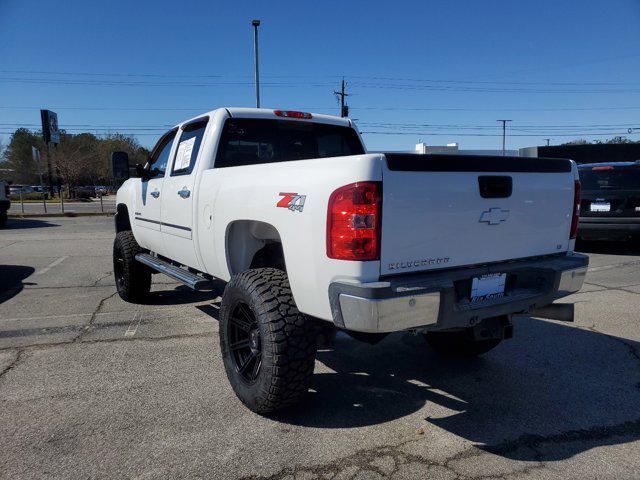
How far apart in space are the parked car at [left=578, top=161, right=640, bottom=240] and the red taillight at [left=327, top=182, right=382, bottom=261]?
828 cm

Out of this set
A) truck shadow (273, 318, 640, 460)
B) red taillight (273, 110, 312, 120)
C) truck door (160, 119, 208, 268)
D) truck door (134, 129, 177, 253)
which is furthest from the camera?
truck door (134, 129, 177, 253)

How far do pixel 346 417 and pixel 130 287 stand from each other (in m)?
3.77

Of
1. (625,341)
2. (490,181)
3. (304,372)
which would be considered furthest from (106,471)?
(625,341)

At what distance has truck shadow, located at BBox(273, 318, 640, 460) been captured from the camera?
2939mm

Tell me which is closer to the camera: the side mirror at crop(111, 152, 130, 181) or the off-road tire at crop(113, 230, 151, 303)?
the side mirror at crop(111, 152, 130, 181)

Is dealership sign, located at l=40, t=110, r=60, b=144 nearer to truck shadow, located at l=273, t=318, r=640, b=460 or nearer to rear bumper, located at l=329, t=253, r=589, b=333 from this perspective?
truck shadow, located at l=273, t=318, r=640, b=460

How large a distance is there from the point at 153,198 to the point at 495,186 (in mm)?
3603

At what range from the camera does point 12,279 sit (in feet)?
25.3

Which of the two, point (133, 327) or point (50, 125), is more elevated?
point (50, 125)

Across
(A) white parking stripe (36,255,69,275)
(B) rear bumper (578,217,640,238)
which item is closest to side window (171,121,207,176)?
(A) white parking stripe (36,255,69,275)

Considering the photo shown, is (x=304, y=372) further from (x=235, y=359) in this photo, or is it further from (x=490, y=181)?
(x=490, y=181)

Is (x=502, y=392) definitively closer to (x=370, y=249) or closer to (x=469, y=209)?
(x=469, y=209)

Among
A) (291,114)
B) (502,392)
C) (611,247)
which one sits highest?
(291,114)

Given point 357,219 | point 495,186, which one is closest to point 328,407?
point 357,219
